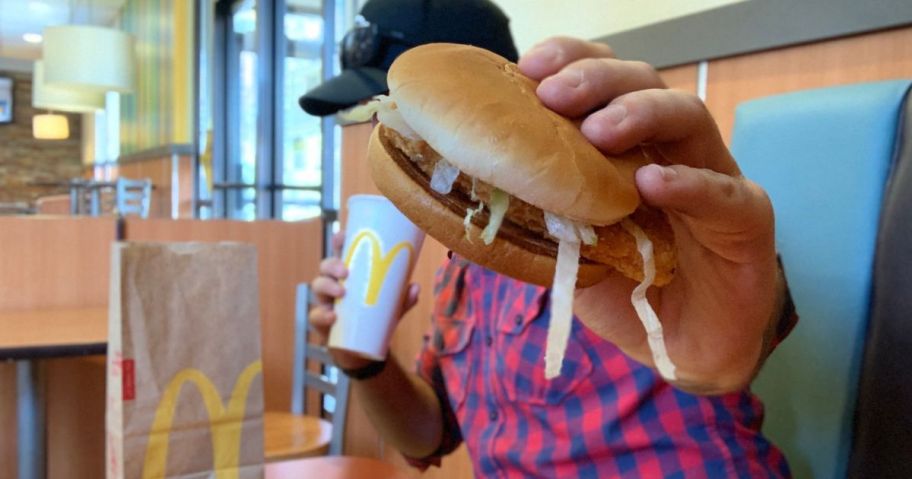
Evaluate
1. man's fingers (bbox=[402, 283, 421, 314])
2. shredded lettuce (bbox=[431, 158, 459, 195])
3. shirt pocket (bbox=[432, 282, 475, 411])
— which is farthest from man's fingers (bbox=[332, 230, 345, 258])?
shredded lettuce (bbox=[431, 158, 459, 195])

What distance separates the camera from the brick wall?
11.2 m

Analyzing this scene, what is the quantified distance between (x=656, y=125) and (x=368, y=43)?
0.78 metres

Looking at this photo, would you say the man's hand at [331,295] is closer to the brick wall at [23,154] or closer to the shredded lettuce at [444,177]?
the shredded lettuce at [444,177]

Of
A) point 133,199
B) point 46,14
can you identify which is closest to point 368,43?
point 133,199

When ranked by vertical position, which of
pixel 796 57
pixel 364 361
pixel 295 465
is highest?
pixel 796 57

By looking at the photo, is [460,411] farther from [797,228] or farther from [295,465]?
[797,228]

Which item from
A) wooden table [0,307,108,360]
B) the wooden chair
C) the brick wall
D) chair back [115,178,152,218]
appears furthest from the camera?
the brick wall

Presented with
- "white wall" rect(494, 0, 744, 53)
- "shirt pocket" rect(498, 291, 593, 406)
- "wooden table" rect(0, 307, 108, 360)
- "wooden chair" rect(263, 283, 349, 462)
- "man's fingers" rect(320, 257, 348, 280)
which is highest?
"white wall" rect(494, 0, 744, 53)

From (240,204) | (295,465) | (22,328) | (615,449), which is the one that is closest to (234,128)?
(240,204)

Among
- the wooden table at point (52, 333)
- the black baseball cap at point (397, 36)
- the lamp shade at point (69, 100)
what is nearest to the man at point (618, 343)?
the black baseball cap at point (397, 36)

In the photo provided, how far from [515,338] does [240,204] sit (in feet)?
16.3

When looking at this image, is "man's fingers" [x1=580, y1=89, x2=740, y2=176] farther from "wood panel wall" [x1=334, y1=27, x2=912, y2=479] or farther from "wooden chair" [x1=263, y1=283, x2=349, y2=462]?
"wooden chair" [x1=263, y1=283, x2=349, y2=462]

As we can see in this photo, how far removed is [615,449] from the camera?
2.89 feet

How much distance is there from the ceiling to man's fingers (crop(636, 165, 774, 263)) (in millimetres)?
8934
